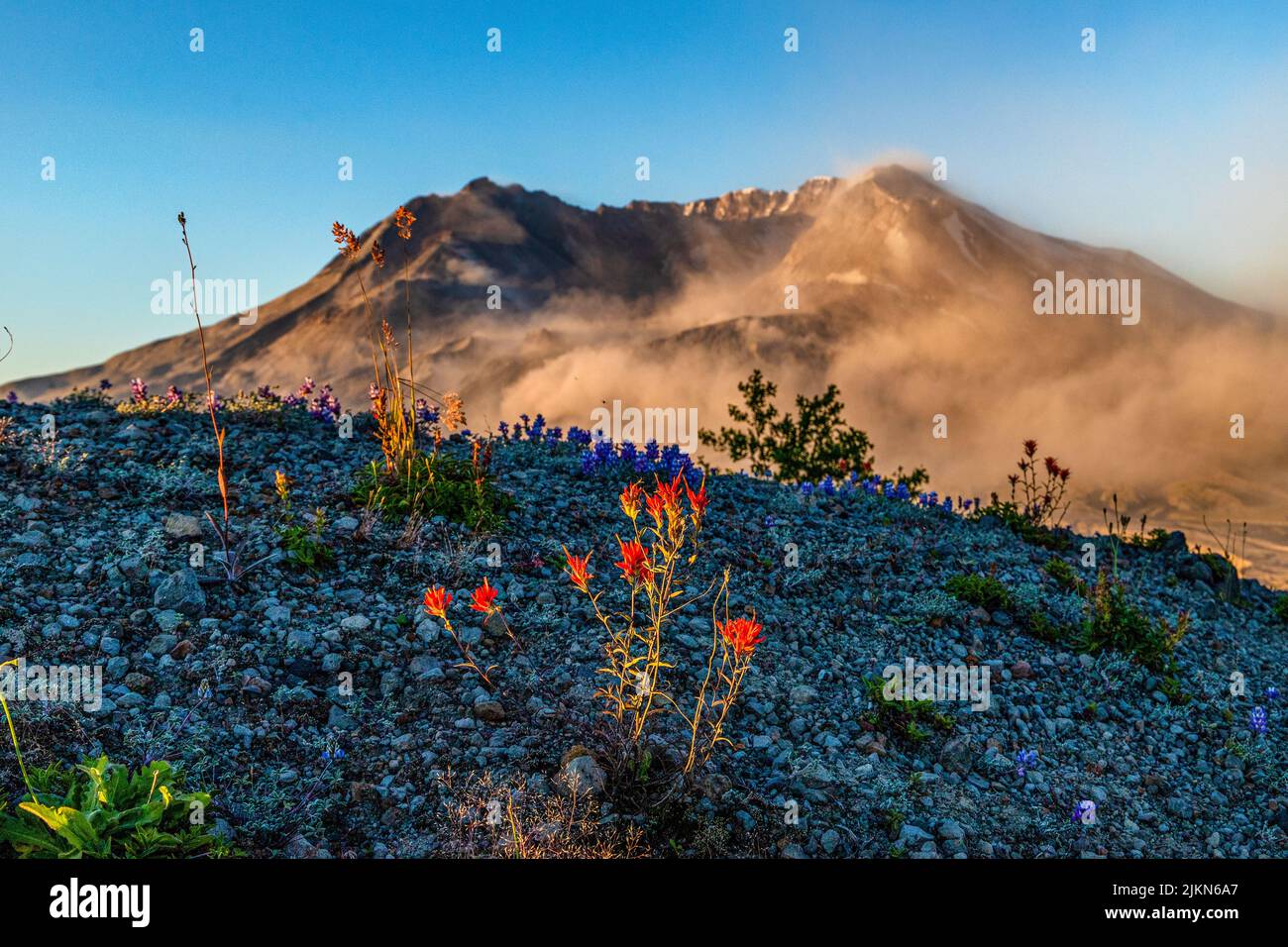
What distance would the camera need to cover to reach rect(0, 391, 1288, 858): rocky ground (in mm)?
4656

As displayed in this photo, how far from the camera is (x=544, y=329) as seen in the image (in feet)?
550

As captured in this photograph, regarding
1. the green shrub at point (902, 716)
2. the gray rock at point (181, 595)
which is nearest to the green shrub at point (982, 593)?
the green shrub at point (902, 716)

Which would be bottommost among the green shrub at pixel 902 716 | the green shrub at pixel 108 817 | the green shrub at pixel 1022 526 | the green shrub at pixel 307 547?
the green shrub at pixel 902 716

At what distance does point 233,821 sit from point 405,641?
1.76 meters

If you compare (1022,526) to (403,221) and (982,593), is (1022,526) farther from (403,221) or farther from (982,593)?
(403,221)

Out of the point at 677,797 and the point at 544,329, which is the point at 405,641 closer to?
the point at 677,797

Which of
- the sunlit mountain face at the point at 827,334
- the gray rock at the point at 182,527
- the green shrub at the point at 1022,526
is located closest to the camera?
the gray rock at the point at 182,527

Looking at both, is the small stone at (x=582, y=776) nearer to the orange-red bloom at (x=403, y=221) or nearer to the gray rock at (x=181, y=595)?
the gray rock at (x=181, y=595)

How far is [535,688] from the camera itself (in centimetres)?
562

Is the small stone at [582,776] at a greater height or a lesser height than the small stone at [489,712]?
lesser

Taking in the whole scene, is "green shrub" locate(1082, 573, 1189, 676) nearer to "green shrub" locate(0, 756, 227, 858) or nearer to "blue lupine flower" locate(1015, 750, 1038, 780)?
"blue lupine flower" locate(1015, 750, 1038, 780)

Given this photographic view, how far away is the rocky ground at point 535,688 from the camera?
466 centimetres

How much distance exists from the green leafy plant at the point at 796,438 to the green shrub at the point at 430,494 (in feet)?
31.8

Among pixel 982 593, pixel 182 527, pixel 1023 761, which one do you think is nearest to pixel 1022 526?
pixel 982 593
